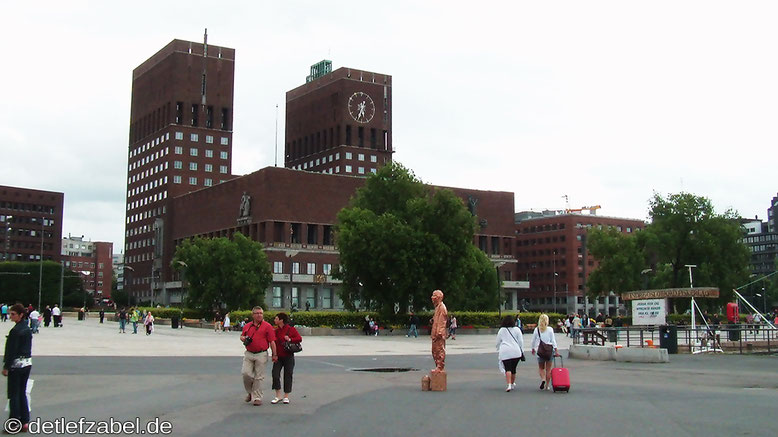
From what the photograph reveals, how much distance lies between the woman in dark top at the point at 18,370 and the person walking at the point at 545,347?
9.89 m

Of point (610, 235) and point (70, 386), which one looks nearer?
point (70, 386)

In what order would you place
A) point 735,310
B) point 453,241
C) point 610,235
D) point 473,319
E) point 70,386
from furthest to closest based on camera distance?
point 610,235 → point 473,319 → point 453,241 → point 735,310 → point 70,386

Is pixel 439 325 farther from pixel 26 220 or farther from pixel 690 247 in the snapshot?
pixel 26 220

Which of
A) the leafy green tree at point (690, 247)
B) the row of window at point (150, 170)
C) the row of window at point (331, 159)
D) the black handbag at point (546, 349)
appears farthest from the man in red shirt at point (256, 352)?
the row of window at point (331, 159)

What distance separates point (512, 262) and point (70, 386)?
12012 centimetres

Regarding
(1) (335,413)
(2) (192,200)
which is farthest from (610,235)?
(1) (335,413)

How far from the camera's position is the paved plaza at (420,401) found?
460 inches

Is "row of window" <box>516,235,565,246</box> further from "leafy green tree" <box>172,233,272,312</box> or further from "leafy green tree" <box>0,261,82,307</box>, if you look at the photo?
"leafy green tree" <box>172,233,272,312</box>

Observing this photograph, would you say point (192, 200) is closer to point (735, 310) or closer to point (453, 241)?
point (453, 241)

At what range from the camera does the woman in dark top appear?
11016 mm

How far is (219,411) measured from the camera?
13492mm

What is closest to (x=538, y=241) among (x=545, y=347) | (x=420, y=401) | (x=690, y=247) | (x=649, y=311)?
(x=690, y=247)

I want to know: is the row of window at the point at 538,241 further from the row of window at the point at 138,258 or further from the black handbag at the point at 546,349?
the black handbag at the point at 546,349

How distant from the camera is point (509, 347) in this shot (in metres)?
16.5
